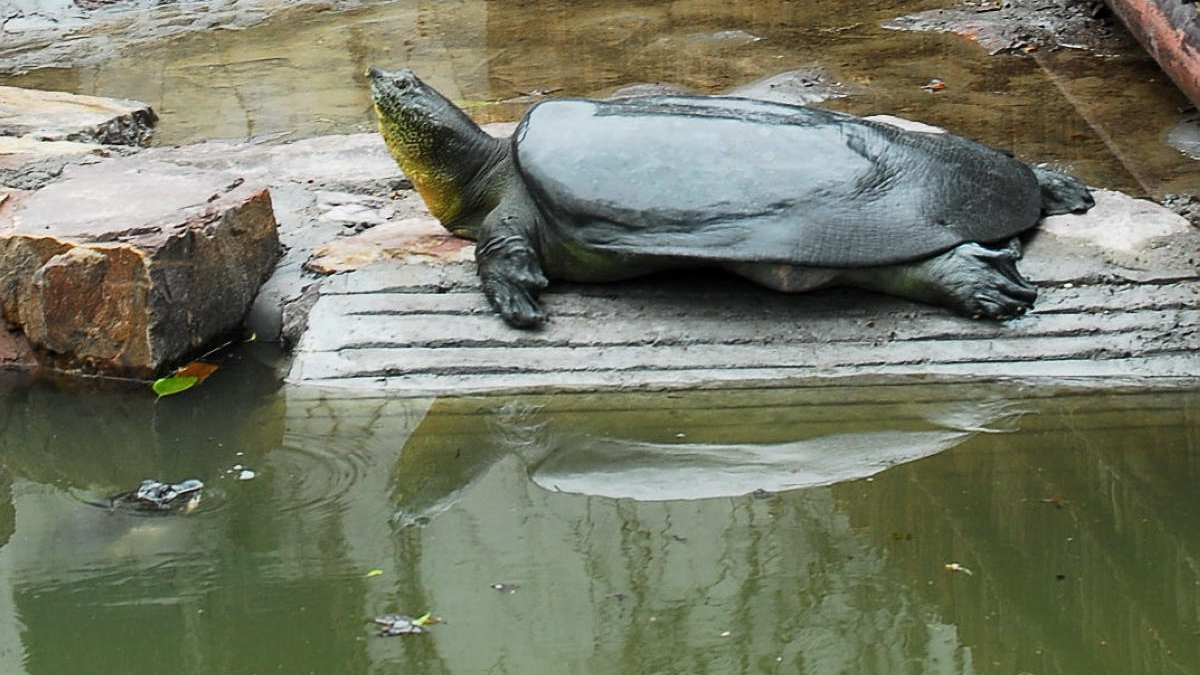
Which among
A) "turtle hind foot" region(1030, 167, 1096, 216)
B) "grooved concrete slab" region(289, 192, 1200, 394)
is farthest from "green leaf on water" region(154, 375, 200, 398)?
"turtle hind foot" region(1030, 167, 1096, 216)

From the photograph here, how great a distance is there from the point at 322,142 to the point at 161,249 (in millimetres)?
1943

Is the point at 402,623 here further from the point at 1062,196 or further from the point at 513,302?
the point at 1062,196

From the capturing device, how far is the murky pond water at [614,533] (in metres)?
3.20

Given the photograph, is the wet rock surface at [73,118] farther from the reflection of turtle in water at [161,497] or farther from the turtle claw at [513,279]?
the reflection of turtle in water at [161,497]

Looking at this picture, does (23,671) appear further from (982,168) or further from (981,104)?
(981,104)

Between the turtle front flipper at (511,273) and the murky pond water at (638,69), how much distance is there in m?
2.61

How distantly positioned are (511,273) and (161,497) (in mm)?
1381

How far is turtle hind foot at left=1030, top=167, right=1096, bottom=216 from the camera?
5168mm

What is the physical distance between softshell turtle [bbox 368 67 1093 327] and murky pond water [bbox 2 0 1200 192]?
64.2 inches

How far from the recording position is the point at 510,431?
4.32 m

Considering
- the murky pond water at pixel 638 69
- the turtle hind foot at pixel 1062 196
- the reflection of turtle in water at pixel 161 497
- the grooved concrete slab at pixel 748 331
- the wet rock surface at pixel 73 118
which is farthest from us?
the murky pond water at pixel 638 69

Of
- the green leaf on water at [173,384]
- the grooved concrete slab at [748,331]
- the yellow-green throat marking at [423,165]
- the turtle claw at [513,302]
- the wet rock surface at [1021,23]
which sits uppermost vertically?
the yellow-green throat marking at [423,165]

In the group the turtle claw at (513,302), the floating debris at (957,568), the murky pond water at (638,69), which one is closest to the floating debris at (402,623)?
the floating debris at (957,568)

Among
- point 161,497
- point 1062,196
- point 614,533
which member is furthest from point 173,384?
point 1062,196
